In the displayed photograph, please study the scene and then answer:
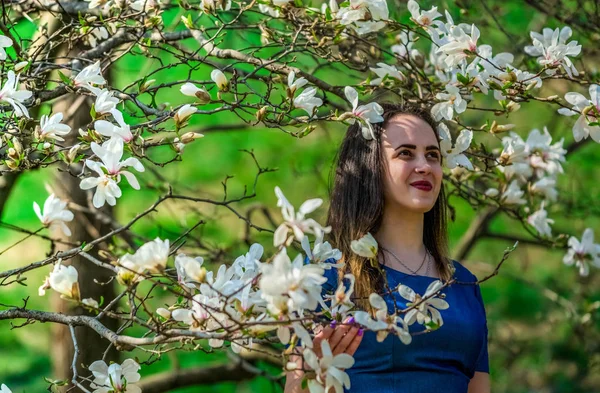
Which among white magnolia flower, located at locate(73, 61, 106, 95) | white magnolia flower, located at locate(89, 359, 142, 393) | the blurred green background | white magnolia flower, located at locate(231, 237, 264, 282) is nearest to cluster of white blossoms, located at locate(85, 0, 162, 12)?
white magnolia flower, located at locate(73, 61, 106, 95)

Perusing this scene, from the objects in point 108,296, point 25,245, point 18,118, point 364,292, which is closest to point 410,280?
point 364,292

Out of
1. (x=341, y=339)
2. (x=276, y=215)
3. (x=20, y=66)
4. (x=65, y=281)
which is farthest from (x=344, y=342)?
(x=276, y=215)

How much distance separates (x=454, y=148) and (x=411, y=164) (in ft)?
0.74

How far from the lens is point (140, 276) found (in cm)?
184

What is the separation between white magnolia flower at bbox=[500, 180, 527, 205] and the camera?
3.14 m

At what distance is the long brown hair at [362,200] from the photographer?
8.44 ft

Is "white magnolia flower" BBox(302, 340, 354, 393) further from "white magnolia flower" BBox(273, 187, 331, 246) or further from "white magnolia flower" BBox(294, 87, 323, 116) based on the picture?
"white magnolia flower" BBox(294, 87, 323, 116)

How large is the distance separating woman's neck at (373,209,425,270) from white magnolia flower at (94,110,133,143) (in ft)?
2.91

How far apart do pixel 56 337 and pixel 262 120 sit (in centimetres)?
192

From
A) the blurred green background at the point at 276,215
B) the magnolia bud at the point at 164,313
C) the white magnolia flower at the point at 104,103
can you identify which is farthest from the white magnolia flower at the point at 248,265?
the blurred green background at the point at 276,215

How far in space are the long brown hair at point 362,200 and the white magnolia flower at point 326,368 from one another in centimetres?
61

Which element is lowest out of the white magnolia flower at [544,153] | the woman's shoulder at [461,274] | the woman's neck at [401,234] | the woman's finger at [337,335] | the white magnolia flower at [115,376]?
the woman's shoulder at [461,274]

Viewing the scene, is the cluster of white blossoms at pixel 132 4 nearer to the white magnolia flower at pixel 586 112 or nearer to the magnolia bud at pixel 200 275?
the magnolia bud at pixel 200 275

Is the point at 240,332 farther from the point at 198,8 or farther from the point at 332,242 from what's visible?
the point at 198,8
